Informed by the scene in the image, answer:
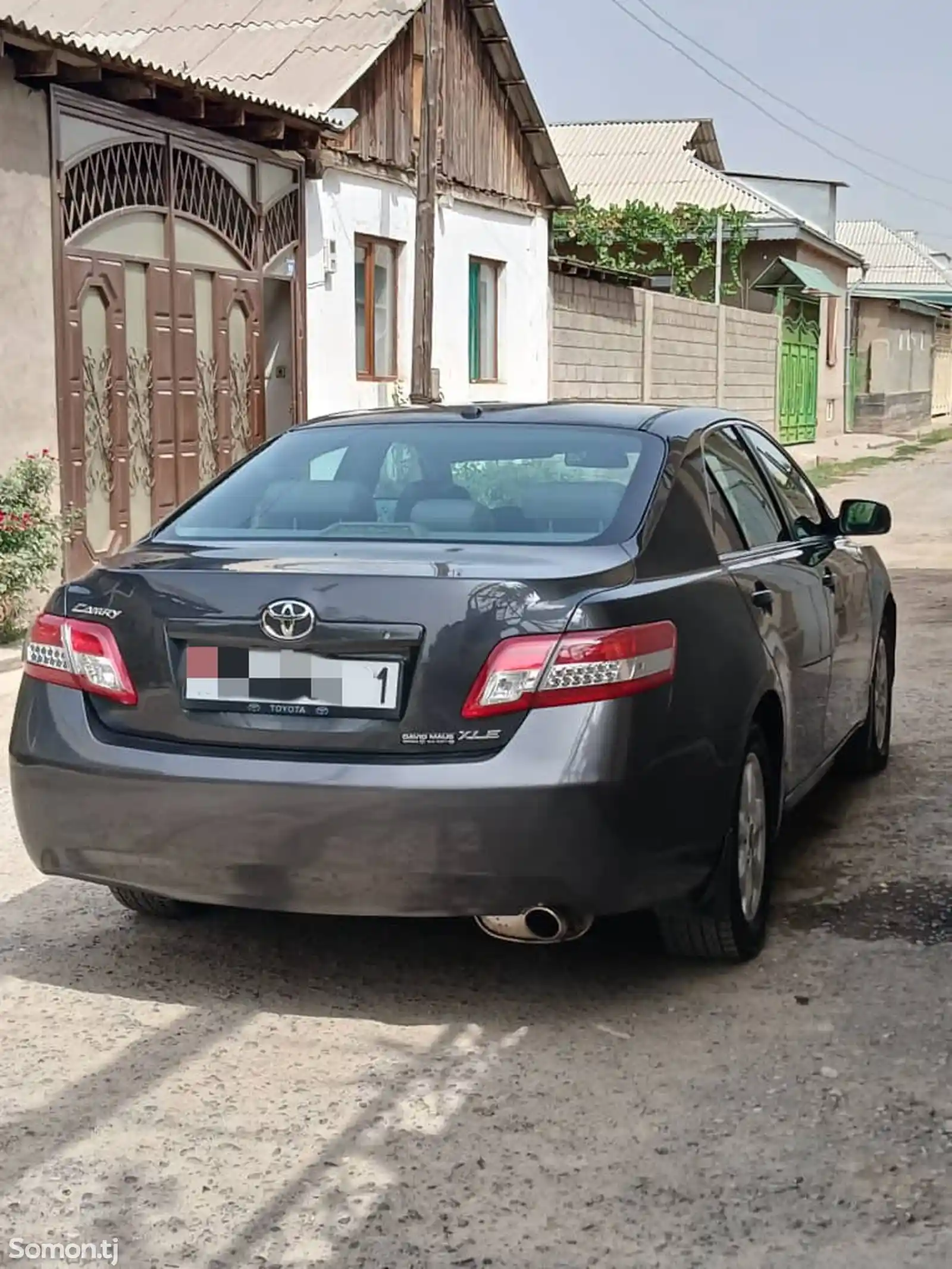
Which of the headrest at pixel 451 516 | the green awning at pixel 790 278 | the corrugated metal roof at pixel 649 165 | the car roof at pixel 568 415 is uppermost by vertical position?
the corrugated metal roof at pixel 649 165

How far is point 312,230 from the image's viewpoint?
1562 cm

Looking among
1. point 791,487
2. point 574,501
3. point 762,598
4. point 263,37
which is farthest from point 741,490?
point 263,37

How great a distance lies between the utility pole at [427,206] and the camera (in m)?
16.1

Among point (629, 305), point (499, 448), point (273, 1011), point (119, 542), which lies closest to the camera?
point (273, 1011)

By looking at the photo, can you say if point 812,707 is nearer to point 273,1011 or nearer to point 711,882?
point 711,882

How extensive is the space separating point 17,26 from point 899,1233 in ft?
31.1

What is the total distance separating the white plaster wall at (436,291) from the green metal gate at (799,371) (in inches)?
504

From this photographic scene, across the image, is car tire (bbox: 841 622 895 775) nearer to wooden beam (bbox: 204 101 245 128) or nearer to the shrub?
the shrub

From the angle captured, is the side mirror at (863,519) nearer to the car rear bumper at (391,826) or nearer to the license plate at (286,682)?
the car rear bumper at (391,826)

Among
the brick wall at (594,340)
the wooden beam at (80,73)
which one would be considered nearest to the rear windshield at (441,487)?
the wooden beam at (80,73)

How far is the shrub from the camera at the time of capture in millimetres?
10281

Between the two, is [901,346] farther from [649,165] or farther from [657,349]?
[657,349]

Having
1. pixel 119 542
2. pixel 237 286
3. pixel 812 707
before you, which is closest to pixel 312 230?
pixel 237 286

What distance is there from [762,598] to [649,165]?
34.8 meters
